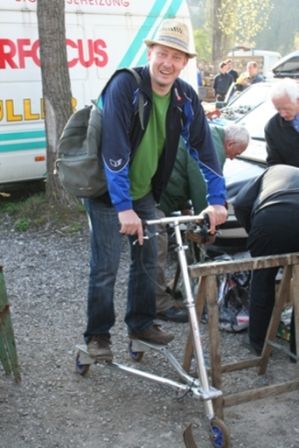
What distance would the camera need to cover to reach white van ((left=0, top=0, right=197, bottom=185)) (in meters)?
7.85

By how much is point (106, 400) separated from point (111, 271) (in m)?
0.70

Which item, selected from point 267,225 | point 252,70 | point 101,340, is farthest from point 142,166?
point 252,70

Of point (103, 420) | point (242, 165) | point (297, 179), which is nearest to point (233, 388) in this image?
point (103, 420)

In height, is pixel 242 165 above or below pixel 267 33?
above

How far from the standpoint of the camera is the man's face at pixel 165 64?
3.32m

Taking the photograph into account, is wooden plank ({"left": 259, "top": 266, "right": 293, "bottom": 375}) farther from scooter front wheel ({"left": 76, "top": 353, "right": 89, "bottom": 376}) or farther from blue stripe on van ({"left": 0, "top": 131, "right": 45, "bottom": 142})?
blue stripe on van ({"left": 0, "top": 131, "right": 45, "bottom": 142})

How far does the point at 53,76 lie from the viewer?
7.23m

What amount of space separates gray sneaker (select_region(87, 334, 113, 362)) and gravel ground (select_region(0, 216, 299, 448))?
98 millimetres

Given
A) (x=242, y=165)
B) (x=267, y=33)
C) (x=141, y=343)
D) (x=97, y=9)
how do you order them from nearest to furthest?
(x=141, y=343) → (x=242, y=165) → (x=97, y=9) → (x=267, y=33)

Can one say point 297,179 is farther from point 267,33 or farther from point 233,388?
point 267,33

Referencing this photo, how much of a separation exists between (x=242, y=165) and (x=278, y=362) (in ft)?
7.51

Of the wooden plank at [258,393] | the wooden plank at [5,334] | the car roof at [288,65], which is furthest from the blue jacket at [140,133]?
the car roof at [288,65]

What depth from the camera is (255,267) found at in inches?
134

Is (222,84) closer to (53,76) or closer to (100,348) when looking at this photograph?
(53,76)
